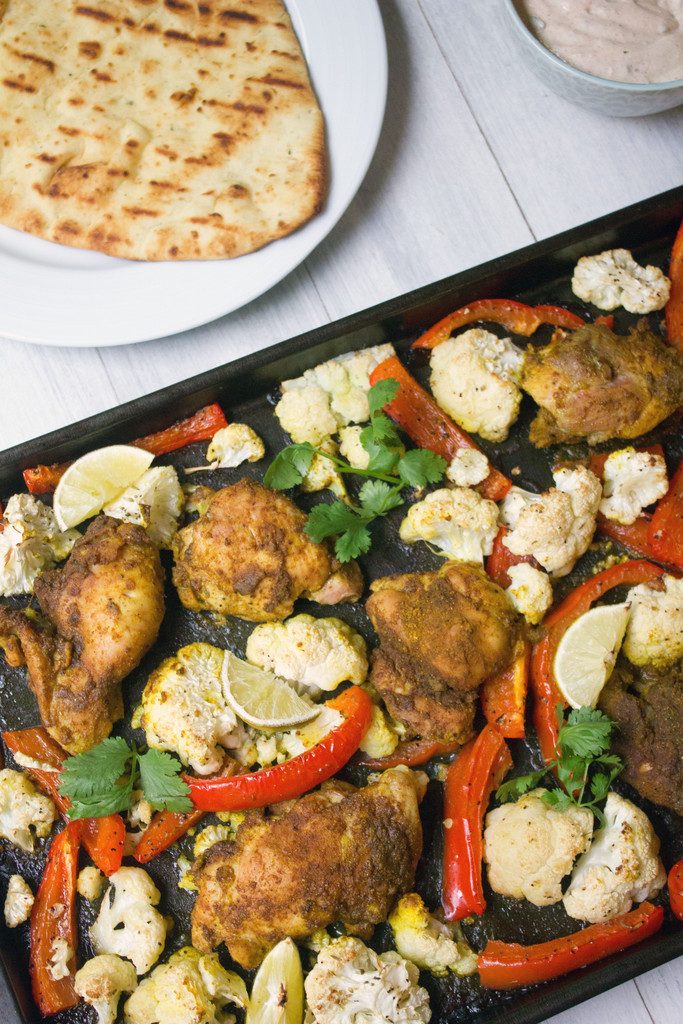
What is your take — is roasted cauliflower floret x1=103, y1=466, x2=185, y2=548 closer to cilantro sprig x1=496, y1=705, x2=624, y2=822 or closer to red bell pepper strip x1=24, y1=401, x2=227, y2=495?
red bell pepper strip x1=24, y1=401, x2=227, y2=495

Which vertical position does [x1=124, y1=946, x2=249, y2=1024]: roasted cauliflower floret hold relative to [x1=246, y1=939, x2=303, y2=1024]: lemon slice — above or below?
above

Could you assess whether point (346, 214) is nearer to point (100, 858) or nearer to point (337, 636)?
point (337, 636)

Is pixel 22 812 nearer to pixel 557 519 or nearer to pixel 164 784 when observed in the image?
pixel 164 784

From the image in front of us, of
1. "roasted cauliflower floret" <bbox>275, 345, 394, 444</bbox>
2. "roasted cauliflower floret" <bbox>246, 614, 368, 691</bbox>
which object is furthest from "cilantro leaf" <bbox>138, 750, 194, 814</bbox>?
"roasted cauliflower floret" <bbox>275, 345, 394, 444</bbox>

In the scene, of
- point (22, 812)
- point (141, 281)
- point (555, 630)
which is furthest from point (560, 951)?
point (141, 281)

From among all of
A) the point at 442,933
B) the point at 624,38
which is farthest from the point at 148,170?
the point at 442,933

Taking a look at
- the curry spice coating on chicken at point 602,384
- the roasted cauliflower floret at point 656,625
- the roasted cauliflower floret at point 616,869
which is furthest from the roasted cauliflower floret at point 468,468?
the roasted cauliflower floret at point 616,869
